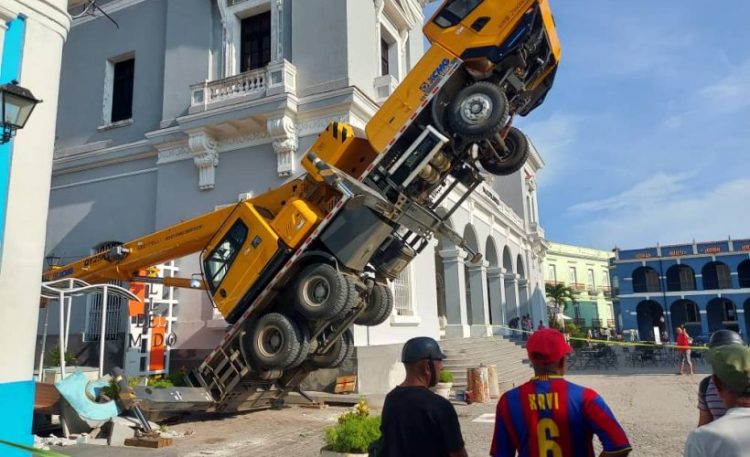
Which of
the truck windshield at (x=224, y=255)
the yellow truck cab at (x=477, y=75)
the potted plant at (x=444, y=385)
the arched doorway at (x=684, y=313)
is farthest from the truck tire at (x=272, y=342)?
the arched doorway at (x=684, y=313)

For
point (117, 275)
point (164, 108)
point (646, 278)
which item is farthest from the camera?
point (646, 278)

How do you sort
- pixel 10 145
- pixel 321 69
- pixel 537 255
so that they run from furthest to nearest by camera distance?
pixel 537 255, pixel 321 69, pixel 10 145

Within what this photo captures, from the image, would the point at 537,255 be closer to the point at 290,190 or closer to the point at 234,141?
the point at 234,141

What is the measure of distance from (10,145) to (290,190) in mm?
4244

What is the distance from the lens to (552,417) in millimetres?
2715

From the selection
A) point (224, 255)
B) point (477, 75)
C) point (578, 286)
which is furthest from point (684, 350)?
point (578, 286)

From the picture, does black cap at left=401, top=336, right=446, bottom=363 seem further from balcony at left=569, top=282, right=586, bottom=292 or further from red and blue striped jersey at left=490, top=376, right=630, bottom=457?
balcony at left=569, top=282, right=586, bottom=292

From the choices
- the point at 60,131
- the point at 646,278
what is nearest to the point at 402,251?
the point at 60,131

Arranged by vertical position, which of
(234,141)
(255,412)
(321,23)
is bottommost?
(255,412)

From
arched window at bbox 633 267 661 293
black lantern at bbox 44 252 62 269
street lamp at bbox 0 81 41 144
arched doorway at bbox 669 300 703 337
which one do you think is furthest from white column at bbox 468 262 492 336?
arched doorway at bbox 669 300 703 337

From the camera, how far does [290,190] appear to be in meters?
9.38

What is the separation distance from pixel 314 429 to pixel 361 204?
3752 millimetres

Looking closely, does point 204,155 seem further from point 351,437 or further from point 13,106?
point 351,437

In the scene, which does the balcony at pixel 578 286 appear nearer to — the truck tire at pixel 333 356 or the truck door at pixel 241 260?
the truck tire at pixel 333 356
